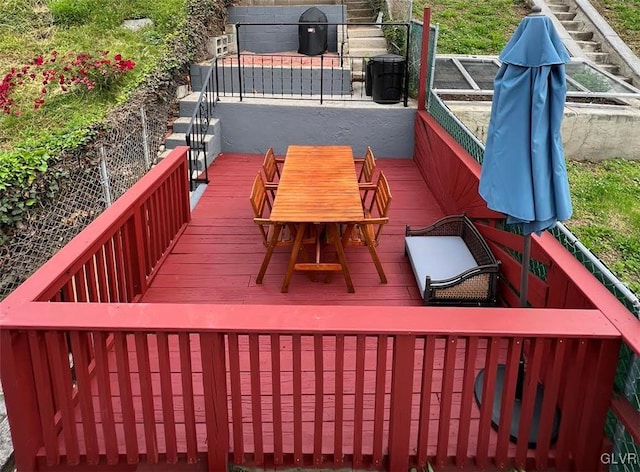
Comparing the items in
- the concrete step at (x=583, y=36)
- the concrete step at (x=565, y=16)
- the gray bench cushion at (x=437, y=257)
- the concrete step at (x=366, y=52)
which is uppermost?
the concrete step at (x=565, y=16)

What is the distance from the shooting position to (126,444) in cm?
239

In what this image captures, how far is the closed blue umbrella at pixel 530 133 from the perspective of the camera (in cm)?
235

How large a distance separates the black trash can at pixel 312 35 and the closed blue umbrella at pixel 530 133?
8.37 metres

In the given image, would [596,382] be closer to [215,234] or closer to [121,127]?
[215,234]

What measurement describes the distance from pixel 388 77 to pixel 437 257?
168 inches

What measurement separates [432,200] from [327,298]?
2.60m

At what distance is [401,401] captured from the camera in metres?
2.31

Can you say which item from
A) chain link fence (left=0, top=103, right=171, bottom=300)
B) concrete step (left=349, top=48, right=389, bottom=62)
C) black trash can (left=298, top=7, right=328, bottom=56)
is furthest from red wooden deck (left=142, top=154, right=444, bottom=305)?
black trash can (left=298, top=7, right=328, bottom=56)

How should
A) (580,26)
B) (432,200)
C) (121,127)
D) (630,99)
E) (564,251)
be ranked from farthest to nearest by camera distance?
(580,26)
(630,99)
(121,127)
(432,200)
(564,251)

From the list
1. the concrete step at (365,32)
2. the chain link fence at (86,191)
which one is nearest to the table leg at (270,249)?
the chain link fence at (86,191)

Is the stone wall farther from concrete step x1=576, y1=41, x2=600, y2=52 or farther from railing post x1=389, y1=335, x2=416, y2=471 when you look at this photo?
railing post x1=389, y1=335, x2=416, y2=471

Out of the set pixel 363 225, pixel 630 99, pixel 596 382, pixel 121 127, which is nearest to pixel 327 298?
pixel 363 225

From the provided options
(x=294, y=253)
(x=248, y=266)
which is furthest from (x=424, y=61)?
(x=294, y=253)

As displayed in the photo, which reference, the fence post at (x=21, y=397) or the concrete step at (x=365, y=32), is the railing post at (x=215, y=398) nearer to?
the fence post at (x=21, y=397)
